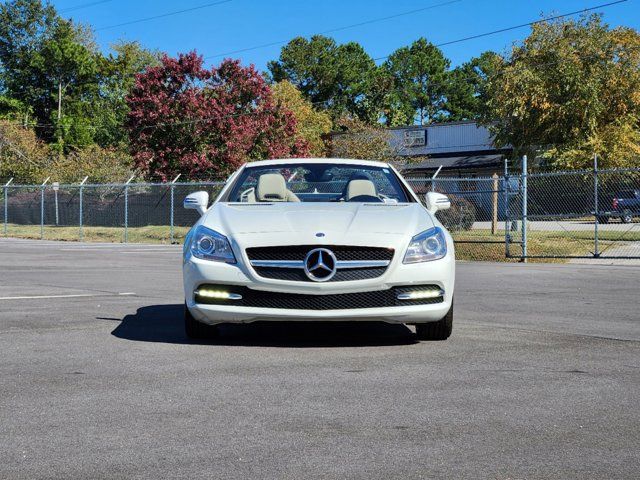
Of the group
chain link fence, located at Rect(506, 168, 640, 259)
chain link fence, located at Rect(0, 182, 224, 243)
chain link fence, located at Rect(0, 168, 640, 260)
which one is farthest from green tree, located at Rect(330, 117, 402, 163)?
chain link fence, located at Rect(0, 182, 224, 243)

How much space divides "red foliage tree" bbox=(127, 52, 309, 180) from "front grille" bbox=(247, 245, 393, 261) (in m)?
33.8

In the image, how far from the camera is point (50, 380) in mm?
5734

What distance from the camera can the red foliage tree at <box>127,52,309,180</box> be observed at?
41.0 m

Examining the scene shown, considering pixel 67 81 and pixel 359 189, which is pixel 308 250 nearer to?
pixel 359 189

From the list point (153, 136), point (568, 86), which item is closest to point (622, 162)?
point (568, 86)

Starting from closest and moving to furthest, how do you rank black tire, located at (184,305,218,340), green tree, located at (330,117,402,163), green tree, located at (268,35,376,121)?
black tire, located at (184,305,218,340)
green tree, located at (330,117,402,163)
green tree, located at (268,35,376,121)

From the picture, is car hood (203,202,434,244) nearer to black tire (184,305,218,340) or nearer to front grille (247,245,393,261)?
front grille (247,245,393,261)

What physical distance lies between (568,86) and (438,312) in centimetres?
3475

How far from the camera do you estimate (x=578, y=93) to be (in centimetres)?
3956

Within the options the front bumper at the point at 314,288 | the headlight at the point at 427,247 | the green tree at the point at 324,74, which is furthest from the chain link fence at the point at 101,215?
the green tree at the point at 324,74

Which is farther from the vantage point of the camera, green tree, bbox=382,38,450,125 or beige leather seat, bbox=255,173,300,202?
green tree, bbox=382,38,450,125

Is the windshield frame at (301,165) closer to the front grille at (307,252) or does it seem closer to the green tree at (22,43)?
the front grille at (307,252)

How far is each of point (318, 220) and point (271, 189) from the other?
4.43 feet

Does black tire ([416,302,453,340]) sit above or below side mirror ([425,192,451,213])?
below
